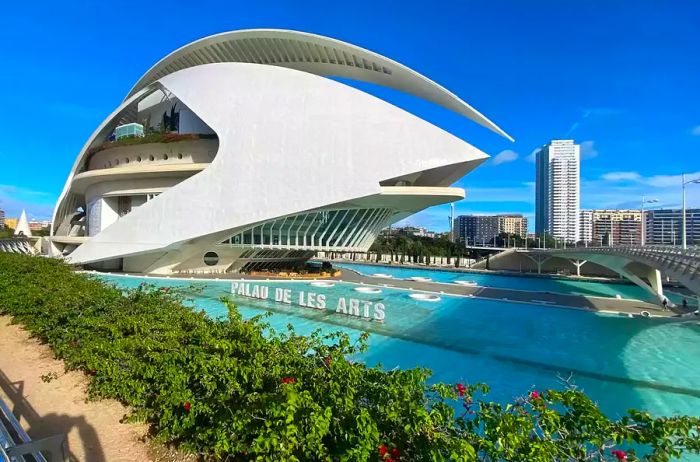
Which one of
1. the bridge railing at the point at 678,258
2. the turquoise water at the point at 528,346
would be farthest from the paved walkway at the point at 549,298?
the bridge railing at the point at 678,258

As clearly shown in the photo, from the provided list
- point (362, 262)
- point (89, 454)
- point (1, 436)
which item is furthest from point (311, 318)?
point (362, 262)

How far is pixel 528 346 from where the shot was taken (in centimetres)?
1049

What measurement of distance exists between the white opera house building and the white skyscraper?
69.2 metres

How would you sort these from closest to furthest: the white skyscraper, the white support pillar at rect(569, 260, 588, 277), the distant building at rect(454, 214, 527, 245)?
the white support pillar at rect(569, 260, 588, 277) < the white skyscraper < the distant building at rect(454, 214, 527, 245)

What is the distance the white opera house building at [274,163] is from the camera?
19844mm

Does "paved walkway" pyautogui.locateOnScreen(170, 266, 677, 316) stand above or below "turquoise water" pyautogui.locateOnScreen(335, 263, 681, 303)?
above

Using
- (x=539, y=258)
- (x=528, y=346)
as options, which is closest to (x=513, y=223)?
(x=539, y=258)

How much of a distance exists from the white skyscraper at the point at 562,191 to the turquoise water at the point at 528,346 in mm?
73423

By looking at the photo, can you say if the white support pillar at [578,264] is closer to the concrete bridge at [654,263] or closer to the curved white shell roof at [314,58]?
the concrete bridge at [654,263]

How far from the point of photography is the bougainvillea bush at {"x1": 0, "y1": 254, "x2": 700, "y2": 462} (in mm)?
2643

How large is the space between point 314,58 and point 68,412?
2345 cm

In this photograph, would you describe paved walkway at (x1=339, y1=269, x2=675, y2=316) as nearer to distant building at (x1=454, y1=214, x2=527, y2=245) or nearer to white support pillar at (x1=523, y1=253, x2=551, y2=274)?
white support pillar at (x1=523, y1=253, x2=551, y2=274)

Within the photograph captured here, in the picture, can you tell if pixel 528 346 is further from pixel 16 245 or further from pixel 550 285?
pixel 16 245

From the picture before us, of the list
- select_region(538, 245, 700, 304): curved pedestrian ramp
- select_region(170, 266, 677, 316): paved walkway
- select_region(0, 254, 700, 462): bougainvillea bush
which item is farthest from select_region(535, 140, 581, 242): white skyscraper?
select_region(0, 254, 700, 462): bougainvillea bush
